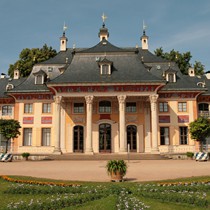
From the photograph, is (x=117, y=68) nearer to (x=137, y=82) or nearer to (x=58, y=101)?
(x=137, y=82)

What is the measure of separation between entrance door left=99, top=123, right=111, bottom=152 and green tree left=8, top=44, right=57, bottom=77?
20015mm

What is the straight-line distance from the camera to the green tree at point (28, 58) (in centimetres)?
4559

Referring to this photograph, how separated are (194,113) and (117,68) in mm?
10353

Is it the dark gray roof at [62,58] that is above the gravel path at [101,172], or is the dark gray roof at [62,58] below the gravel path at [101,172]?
above

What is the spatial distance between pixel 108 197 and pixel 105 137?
912 inches

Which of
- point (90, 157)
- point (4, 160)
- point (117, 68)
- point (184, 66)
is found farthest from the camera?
point (184, 66)

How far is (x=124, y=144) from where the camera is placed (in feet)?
92.2

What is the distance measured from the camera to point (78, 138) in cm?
3209

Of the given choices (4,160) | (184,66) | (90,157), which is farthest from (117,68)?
(184,66)

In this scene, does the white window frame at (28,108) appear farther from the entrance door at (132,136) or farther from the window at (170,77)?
the window at (170,77)

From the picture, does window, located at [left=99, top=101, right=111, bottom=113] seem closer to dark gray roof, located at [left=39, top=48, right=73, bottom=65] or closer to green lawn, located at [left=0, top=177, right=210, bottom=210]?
dark gray roof, located at [left=39, top=48, right=73, bottom=65]

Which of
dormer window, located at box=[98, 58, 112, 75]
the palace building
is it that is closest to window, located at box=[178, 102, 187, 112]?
the palace building

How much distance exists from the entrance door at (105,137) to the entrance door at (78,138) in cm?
222

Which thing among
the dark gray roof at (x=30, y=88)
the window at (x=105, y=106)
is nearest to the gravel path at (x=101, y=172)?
the window at (x=105, y=106)
